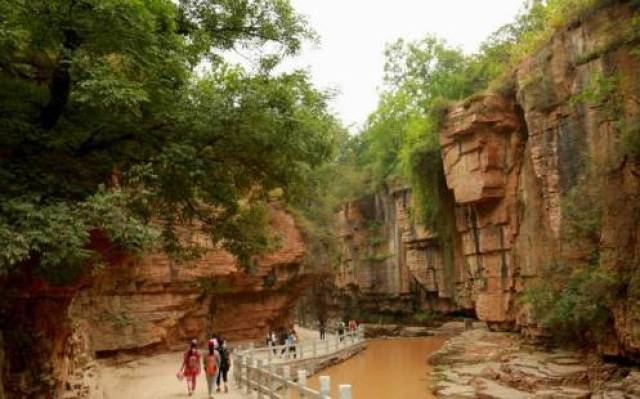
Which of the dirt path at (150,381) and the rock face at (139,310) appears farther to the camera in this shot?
the dirt path at (150,381)

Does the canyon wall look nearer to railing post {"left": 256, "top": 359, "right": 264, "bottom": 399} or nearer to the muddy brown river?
the muddy brown river

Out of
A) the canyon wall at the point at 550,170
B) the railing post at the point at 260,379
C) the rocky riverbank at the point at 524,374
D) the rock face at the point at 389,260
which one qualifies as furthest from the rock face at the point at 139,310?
the rock face at the point at 389,260

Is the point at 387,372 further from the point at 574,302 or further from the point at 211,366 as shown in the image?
the point at 211,366

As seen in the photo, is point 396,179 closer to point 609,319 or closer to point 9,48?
point 609,319

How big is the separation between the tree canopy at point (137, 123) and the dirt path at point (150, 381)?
6131 mm

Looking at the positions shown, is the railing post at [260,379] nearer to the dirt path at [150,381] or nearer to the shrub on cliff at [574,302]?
the dirt path at [150,381]

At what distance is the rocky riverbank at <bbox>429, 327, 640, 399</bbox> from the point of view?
581 inches

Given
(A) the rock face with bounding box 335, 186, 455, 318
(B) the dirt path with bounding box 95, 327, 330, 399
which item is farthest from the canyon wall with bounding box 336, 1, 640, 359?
(B) the dirt path with bounding box 95, 327, 330, 399

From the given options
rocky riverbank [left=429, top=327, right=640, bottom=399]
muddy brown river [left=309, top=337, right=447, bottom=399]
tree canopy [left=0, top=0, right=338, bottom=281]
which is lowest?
muddy brown river [left=309, top=337, right=447, bottom=399]

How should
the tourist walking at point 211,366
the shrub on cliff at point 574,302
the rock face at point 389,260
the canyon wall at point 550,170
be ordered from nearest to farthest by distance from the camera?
the tourist walking at point 211,366, the canyon wall at point 550,170, the shrub on cliff at point 574,302, the rock face at point 389,260

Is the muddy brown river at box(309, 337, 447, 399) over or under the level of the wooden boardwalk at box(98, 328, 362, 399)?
under

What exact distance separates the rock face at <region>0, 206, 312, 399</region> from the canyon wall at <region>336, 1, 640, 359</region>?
8.90m

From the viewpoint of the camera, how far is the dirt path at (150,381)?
15.3m

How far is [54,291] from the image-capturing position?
10023 millimetres
